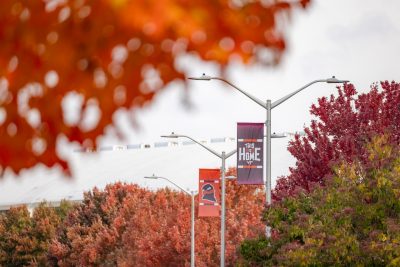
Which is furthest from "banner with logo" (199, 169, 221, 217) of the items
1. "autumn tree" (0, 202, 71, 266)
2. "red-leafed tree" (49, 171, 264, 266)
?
"autumn tree" (0, 202, 71, 266)

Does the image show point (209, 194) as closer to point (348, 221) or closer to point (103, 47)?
point (348, 221)

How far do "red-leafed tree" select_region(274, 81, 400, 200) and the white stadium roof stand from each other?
44.5 metres

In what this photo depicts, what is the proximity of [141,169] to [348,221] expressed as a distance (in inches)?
3375

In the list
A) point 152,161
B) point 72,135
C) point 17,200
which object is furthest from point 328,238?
point 17,200

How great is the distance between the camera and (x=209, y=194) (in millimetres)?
50094

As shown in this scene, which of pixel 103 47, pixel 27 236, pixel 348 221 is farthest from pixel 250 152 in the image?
pixel 27 236

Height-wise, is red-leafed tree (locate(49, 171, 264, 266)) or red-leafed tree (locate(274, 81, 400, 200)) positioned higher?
red-leafed tree (locate(274, 81, 400, 200))

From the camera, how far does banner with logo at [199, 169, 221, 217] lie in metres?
49.7

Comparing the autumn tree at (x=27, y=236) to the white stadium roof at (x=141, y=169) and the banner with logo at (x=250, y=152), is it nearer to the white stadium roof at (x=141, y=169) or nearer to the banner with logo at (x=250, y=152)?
the white stadium roof at (x=141, y=169)

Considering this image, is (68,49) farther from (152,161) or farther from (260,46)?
(152,161)

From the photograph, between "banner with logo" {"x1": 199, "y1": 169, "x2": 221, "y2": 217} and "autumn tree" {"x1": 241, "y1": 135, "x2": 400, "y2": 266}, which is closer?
"autumn tree" {"x1": 241, "y1": 135, "x2": 400, "y2": 266}

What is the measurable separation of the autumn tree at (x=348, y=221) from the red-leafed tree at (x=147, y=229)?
1489 centimetres

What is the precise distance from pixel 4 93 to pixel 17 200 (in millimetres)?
122627

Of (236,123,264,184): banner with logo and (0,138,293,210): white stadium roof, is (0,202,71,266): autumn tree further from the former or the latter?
(236,123,264,184): banner with logo
